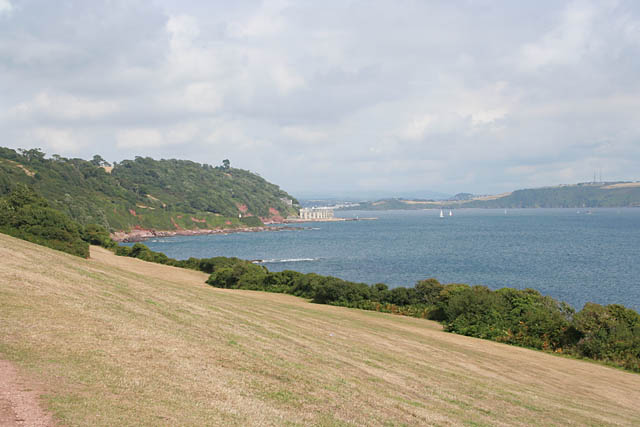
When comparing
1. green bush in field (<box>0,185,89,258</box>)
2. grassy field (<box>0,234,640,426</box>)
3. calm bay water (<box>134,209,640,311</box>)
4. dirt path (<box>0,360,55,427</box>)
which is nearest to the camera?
dirt path (<box>0,360,55,427</box>)

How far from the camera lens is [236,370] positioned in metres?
12.3

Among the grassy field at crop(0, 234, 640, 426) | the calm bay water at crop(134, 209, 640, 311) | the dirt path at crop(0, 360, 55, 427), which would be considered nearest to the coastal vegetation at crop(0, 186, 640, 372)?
the grassy field at crop(0, 234, 640, 426)

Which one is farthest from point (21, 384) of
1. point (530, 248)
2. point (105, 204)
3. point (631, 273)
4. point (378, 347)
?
point (105, 204)

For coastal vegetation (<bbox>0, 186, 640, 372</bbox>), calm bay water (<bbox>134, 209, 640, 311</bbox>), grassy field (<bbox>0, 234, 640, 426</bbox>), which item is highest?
grassy field (<bbox>0, 234, 640, 426</bbox>)

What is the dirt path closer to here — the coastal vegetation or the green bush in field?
the coastal vegetation

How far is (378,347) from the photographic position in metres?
20.2

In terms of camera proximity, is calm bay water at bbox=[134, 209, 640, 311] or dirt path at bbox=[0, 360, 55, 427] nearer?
dirt path at bbox=[0, 360, 55, 427]

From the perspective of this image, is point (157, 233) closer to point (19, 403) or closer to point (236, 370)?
point (236, 370)

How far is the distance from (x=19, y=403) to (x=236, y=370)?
535cm

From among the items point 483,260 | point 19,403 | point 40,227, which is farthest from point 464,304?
point 483,260

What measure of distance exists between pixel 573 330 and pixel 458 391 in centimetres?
1679

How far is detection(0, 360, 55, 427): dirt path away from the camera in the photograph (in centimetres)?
743

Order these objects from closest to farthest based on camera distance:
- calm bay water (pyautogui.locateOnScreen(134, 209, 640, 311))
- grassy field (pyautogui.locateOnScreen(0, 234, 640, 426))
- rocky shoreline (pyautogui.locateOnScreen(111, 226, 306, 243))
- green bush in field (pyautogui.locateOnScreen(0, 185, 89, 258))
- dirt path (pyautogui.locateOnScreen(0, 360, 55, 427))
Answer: dirt path (pyautogui.locateOnScreen(0, 360, 55, 427)), grassy field (pyautogui.locateOnScreen(0, 234, 640, 426)), green bush in field (pyautogui.locateOnScreen(0, 185, 89, 258)), calm bay water (pyautogui.locateOnScreen(134, 209, 640, 311)), rocky shoreline (pyautogui.locateOnScreen(111, 226, 306, 243))

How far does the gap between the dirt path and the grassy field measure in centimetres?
23
